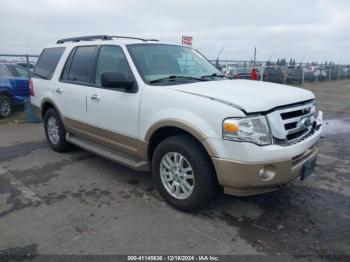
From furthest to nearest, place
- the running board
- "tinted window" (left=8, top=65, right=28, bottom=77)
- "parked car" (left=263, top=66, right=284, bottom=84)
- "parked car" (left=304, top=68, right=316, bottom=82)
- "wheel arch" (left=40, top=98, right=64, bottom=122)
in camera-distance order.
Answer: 1. "parked car" (left=304, top=68, right=316, bottom=82)
2. "parked car" (left=263, top=66, right=284, bottom=84)
3. "tinted window" (left=8, top=65, right=28, bottom=77)
4. "wheel arch" (left=40, top=98, right=64, bottom=122)
5. the running board

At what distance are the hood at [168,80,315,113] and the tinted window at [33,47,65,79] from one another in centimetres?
286

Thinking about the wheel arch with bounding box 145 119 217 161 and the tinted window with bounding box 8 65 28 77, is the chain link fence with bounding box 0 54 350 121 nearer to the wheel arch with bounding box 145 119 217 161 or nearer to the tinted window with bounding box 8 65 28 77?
the tinted window with bounding box 8 65 28 77

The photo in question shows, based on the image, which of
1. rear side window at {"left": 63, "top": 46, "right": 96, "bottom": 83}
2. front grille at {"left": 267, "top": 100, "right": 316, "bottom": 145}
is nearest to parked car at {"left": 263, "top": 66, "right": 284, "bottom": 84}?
rear side window at {"left": 63, "top": 46, "right": 96, "bottom": 83}

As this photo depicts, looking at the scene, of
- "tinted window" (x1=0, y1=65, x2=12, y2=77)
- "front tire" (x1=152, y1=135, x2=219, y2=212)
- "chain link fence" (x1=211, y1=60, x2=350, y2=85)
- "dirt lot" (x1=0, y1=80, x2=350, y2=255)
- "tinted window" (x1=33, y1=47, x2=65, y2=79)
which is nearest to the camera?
"dirt lot" (x1=0, y1=80, x2=350, y2=255)

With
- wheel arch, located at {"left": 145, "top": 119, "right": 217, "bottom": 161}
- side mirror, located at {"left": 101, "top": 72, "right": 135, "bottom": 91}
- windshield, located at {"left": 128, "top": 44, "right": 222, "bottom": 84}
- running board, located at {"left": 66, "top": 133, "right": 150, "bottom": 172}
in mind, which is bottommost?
running board, located at {"left": 66, "top": 133, "right": 150, "bottom": 172}

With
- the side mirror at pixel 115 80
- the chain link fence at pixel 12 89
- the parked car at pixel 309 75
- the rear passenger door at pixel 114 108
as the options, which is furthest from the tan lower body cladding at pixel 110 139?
the parked car at pixel 309 75

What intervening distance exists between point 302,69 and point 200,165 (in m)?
23.2

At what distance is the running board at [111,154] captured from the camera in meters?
3.98

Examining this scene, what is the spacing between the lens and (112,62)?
4.38 metres

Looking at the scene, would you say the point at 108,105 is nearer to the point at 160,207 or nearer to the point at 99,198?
the point at 99,198

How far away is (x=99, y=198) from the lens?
157 inches

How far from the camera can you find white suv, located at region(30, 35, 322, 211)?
3078 millimetres

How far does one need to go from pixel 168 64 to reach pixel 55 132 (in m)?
2.70

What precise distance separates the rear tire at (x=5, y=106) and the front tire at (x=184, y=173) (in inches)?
292
